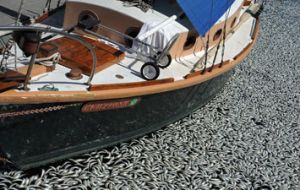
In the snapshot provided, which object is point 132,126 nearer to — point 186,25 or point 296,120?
point 186,25

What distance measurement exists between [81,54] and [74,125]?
1.27 metres

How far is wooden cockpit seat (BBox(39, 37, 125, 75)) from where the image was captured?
6.85 meters

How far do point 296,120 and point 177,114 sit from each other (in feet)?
13.6

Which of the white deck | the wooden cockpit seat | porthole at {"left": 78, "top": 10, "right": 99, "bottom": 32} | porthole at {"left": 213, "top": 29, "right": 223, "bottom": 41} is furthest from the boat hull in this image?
porthole at {"left": 78, "top": 10, "right": 99, "bottom": 32}

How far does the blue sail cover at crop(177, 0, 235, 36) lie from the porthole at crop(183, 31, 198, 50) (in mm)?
308

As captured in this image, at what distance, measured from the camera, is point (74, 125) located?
22.0ft

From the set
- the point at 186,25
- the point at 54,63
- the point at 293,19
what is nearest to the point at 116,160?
the point at 54,63

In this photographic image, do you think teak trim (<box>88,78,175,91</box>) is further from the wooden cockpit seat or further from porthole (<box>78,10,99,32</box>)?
porthole (<box>78,10,99,32</box>)

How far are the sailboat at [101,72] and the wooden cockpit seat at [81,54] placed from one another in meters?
0.02

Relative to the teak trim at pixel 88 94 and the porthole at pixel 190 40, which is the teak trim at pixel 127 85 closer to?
the teak trim at pixel 88 94

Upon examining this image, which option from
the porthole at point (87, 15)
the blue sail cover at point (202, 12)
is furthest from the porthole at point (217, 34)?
the porthole at point (87, 15)

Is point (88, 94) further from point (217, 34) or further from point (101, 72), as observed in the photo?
point (217, 34)

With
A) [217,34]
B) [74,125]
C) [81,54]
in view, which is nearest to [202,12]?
[217,34]

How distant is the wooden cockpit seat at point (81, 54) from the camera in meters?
6.85
